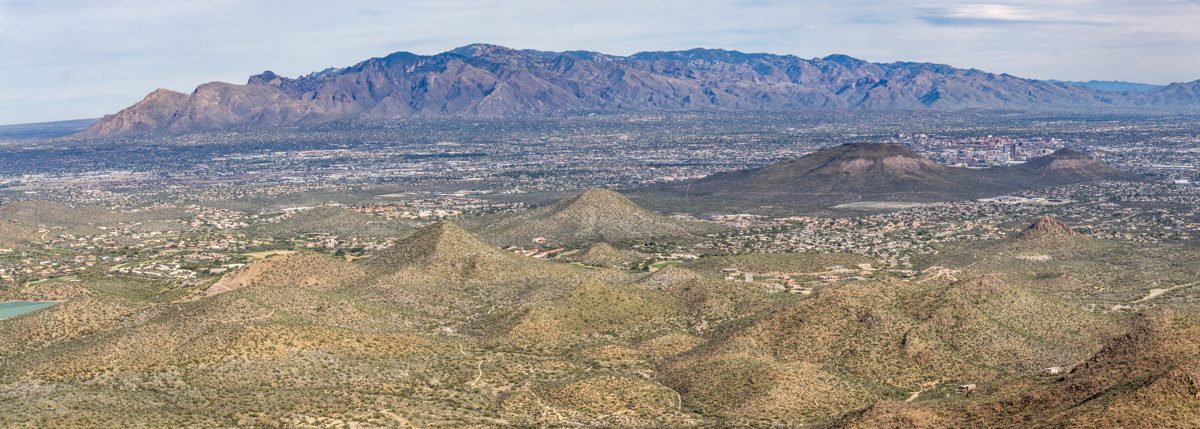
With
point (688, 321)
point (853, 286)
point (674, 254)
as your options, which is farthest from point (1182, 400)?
point (674, 254)

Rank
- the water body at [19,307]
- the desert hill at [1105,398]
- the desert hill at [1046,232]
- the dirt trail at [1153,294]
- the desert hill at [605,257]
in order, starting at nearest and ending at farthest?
the desert hill at [1105,398]
the water body at [19,307]
the dirt trail at [1153,294]
the desert hill at [605,257]
the desert hill at [1046,232]

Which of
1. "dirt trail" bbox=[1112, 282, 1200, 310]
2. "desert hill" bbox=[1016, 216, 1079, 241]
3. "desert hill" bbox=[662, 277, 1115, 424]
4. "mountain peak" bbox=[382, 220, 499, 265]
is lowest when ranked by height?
"dirt trail" bbox=[1112, 282, 1200, 310]

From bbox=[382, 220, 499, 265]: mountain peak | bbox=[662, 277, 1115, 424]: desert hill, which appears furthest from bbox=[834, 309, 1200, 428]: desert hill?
bbox=[382, 220, 499, 265]: mountain peak

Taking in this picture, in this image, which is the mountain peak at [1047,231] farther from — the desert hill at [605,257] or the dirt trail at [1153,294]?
the desert hill at [605,257]

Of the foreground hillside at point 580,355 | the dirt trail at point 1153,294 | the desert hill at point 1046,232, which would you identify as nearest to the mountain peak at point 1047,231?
the desert hill at point 1046,232

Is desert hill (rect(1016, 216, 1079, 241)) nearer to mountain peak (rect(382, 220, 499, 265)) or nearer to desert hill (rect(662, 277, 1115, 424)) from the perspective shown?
desert hill (rect(662, 277, 1115, 424))

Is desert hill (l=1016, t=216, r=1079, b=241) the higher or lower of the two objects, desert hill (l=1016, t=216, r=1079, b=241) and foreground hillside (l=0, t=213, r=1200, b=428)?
the lower

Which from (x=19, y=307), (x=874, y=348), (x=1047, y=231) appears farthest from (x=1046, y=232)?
(x=19, y=307)

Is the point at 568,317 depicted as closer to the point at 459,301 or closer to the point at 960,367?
the point at 459,301

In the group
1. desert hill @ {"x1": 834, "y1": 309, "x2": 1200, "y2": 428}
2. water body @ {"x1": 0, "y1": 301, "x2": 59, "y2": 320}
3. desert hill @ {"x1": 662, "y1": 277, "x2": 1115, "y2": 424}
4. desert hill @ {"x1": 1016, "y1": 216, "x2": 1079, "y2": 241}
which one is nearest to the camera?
desert hill @ {"x1": 834, "y1": 309, "x2": 1200, "y2": 428}
